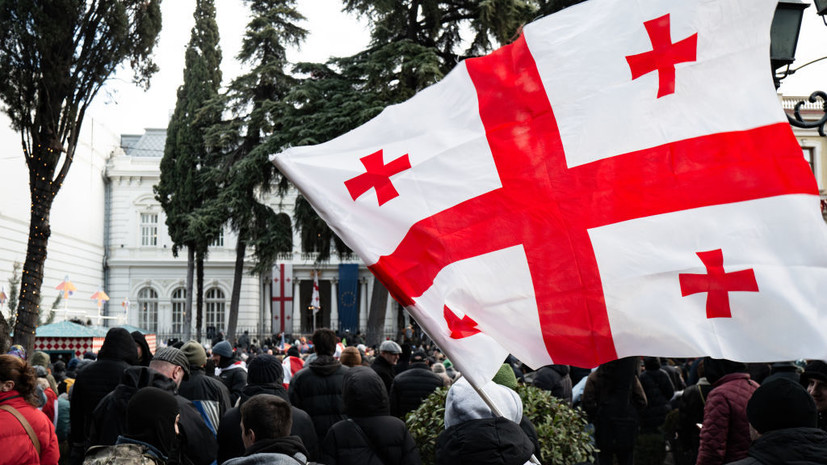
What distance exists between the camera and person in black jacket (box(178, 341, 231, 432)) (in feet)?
19.5

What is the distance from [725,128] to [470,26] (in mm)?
19502

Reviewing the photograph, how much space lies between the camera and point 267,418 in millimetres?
3688

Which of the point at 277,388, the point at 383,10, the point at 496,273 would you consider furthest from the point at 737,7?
the point at 383,10

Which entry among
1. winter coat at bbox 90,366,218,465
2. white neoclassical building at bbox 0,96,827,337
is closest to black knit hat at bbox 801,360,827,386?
winter coat at bbox 90,366,218,465

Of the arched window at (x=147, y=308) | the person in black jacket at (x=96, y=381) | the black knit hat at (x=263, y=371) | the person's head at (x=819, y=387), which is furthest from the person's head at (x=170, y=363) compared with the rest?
the arched window at (x=147, y=308)

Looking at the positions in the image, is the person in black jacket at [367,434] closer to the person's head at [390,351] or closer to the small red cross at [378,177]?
the small red cross at [378,177]

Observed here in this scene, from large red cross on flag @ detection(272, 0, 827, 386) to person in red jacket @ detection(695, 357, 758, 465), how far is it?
2.19 meters

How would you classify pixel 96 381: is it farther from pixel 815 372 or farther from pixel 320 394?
pixel 815 372

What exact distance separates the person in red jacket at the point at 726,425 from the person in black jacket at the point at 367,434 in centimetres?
184

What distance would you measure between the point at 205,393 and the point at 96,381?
2.56ft

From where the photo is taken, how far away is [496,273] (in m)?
3.60

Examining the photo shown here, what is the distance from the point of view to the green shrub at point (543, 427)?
A: 5508 mm

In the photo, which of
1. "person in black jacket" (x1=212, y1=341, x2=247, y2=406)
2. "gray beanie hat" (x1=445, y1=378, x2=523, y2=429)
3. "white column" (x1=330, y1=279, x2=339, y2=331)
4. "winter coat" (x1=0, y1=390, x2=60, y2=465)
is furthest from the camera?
"white column" (x1=330, y1=279, x2=339, y2=331)

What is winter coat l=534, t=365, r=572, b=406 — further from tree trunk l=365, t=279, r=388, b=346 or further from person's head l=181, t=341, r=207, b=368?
tree trunk l=365, t=279, r=388, b=346
